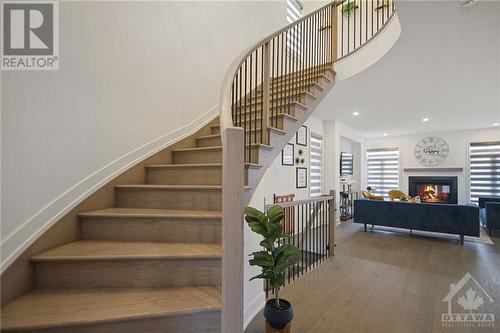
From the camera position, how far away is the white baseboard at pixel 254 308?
2002 mm

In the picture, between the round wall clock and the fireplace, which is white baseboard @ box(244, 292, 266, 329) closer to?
the fireplace

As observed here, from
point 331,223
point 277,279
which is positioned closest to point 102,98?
point 277,279

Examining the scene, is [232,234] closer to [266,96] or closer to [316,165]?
[266,96]

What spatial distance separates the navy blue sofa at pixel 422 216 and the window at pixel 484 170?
3828 mm

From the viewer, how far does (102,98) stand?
217 centimetres

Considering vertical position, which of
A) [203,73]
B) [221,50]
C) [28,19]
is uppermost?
[221,50]

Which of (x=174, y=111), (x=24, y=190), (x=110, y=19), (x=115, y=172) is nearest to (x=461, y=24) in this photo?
(x=174, y=111)

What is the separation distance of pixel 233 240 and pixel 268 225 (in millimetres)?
292

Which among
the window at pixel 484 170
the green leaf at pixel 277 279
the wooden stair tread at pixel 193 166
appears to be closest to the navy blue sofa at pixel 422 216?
the window at pixel 484 170

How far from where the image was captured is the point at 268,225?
5.02 feet

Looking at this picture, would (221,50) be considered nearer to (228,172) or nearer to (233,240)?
(228,172)

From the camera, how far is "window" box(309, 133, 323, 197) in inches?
235

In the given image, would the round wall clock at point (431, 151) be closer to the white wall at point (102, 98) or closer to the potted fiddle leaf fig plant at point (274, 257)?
the white wall at point (102, 98)

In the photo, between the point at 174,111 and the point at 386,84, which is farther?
the point at 386,84
